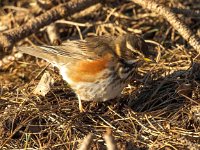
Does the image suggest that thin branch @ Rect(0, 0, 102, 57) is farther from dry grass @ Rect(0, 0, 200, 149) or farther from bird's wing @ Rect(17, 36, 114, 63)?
bird's wing @ Rect(17, 36, 114, 63)

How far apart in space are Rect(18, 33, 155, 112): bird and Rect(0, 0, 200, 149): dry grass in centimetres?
29

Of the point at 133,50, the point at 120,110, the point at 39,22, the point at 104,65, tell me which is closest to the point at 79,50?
the point at 104,65

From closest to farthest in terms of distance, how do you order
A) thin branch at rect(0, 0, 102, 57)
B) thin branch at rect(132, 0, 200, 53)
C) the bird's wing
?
the bird's wing, thin branch at rect(132, 0, 200, 53), thin branch at rect(0, 0, 102, 57)

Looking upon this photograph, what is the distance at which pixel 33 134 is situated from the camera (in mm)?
6055

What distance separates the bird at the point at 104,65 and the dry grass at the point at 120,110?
11.4 inches

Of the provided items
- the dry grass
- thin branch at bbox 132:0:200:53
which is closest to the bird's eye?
the dry grass

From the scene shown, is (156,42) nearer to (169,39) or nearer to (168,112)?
(169,39)

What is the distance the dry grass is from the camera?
5.78 m

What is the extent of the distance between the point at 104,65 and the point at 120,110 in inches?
26.3

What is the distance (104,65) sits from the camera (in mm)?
6113

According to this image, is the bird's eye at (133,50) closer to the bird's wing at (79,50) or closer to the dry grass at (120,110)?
the bird's wing at (79,50)

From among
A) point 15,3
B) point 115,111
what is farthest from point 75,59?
point 15,3

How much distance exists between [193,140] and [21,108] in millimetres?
2123

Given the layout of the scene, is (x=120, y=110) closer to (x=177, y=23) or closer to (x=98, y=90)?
(x=98, y=90)
